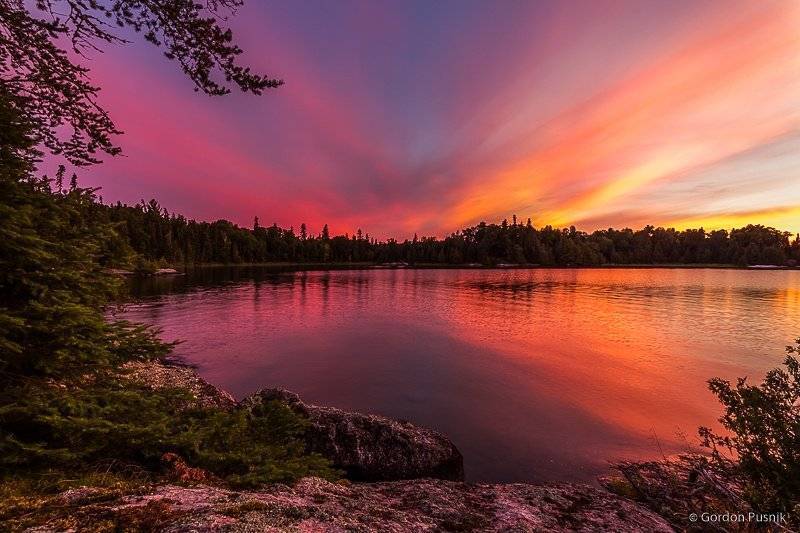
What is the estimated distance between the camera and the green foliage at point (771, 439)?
7.04 meters

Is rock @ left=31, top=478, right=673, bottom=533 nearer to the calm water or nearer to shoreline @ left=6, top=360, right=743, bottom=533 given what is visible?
shoreline @ left=6, top=360, right=743, bottom=533

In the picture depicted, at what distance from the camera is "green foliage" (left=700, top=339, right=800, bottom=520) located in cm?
704

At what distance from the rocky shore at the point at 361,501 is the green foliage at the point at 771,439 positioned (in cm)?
219

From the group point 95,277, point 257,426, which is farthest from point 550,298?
point 95,277

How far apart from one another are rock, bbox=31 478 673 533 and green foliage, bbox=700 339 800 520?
2.19 meters

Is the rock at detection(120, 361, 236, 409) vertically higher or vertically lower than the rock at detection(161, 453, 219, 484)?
lower

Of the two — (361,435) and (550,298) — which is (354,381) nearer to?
(361,435)

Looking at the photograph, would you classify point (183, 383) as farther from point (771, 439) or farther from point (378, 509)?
point (771, 439)

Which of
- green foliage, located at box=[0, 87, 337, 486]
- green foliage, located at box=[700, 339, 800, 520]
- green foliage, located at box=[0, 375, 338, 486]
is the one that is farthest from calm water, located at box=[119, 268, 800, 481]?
green foliage, located at box=[0, 87, 337, 486]

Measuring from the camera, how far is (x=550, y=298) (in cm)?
6347

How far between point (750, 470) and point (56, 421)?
13.5 m

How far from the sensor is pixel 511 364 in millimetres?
25219

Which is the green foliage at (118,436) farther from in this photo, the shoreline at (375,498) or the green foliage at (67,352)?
the shoreline at (375,498)

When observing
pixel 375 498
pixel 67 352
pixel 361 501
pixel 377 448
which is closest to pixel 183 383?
pixel 377 448
